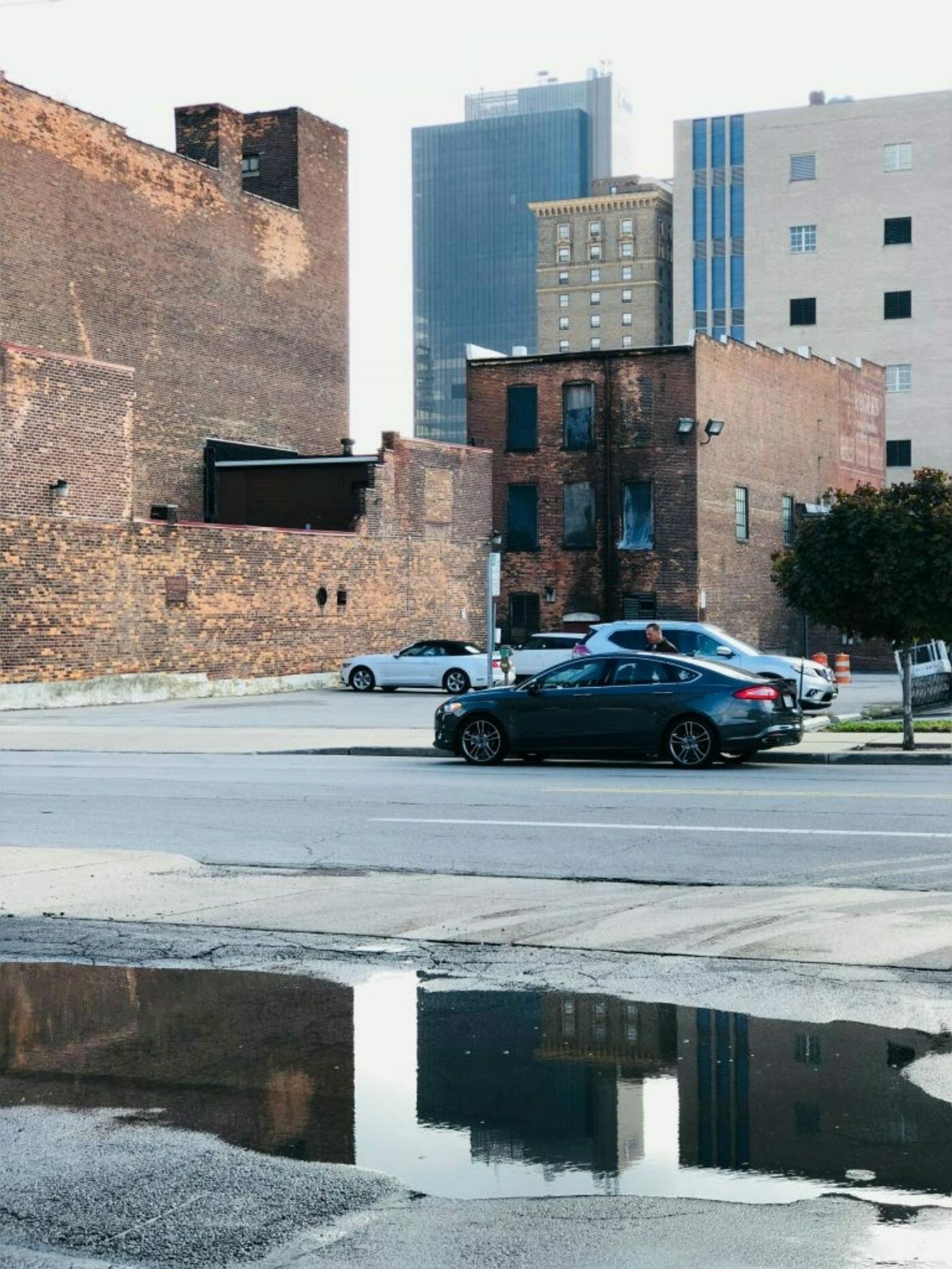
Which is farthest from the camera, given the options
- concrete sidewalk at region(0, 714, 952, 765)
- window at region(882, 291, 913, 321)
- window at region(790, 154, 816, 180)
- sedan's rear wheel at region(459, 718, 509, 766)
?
window at region(790, 154, 816, 180)

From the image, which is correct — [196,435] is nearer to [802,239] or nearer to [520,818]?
[520,818]

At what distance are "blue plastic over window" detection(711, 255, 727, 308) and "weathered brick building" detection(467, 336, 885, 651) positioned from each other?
288 feet

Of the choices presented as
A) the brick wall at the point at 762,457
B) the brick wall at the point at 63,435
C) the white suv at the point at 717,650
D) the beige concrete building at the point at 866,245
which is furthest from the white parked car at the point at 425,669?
the beige concrete building at the point at 866,245

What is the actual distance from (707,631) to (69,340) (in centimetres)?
2389

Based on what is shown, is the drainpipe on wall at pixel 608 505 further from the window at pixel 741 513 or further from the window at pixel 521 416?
the window at pixel 741 513

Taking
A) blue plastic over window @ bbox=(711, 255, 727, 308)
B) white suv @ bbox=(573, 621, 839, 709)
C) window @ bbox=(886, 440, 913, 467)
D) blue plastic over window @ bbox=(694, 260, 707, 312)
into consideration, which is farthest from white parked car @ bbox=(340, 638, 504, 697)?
blue plastic over window @ bbox=(694, 260, 707, 312)

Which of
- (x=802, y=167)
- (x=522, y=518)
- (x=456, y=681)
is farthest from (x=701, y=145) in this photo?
(x=456, y=681)

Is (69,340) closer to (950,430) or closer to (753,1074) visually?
(753,1074)

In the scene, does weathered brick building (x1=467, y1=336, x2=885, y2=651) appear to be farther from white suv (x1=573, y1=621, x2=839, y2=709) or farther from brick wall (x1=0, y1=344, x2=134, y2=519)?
white suv (x1=573, y1=621, x2=839, y2=709)

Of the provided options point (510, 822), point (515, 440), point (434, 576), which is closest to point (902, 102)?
point (515, 440)

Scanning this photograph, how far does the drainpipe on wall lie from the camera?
53.7 metres

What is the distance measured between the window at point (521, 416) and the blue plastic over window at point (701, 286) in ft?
302

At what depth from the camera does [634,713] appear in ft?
69.9

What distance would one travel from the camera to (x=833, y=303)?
95.4 metres
